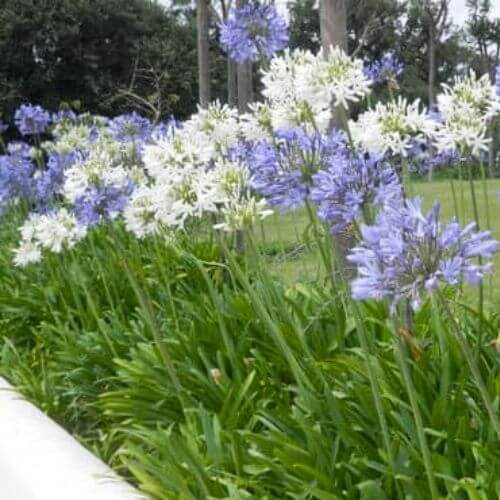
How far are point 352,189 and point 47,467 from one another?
1.42 metres

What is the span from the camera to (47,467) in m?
2.83

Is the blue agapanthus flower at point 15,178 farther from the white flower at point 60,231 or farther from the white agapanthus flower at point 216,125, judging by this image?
the white agapanthus flower at point 216,125

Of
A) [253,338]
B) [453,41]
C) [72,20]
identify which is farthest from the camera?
[453,41]

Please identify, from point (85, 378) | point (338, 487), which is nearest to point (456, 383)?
point (338, 487)

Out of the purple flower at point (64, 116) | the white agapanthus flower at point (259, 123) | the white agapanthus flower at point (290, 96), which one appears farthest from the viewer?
the purple flower at point (64, 116)

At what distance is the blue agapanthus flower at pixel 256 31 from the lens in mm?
3381

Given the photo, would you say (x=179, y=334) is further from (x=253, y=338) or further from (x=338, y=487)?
(x=338, y=487)

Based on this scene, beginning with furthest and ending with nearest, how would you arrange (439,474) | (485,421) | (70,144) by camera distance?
1. (70,144)
2. (485,421)
3. (439,474)

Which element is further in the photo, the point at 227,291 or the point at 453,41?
the point at 453,41

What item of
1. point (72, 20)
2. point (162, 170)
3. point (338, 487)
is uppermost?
point (72, 20)

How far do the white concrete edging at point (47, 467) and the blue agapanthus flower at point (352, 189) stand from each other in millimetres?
1043

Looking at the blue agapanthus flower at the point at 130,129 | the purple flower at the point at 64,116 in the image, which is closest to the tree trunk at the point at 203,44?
the blue agapanthus flower at the point at 130,129

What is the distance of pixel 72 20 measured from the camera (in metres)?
32.0

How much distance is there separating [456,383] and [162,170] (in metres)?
1.07
